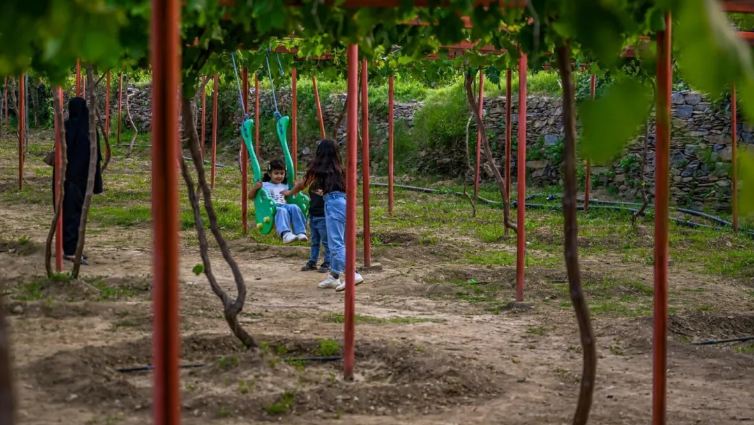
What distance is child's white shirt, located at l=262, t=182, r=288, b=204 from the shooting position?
10.2 meters

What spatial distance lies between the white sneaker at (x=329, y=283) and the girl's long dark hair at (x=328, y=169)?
776mm

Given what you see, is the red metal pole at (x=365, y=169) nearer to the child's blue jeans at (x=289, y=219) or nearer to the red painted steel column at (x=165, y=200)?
the child's blue jeans at (x=289, y=219)

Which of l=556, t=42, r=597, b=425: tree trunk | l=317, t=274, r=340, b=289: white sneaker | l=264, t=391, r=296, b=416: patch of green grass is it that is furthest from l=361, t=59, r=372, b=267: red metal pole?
l=556, t=42, r=597, b=425: tree trunk

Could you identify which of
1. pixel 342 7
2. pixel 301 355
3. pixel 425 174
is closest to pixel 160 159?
pixel 342 7

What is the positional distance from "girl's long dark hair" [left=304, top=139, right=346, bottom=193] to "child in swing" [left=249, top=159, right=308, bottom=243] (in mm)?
1095

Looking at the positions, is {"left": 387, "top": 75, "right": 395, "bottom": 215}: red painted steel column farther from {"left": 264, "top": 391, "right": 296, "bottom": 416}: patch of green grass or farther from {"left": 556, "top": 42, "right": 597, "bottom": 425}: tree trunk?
{"left": 556, "top": 42, "right": 597, "bottom": 425}: tree trunk

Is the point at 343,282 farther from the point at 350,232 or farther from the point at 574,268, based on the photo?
the point at 574,268

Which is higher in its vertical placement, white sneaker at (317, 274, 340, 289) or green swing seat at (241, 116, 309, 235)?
green swing seat at (241, 116, 309, 235)

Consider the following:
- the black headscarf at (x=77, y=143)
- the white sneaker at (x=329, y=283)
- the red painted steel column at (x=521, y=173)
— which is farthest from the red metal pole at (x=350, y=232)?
the black headscarf at (x=77, y=143)

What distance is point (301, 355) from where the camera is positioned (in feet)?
20.2

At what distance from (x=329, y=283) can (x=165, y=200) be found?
745cm

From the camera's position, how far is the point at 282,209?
10.1 meters

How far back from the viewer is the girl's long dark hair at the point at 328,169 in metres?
8.87

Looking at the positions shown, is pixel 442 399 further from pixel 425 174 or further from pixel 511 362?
pixel 425 174
